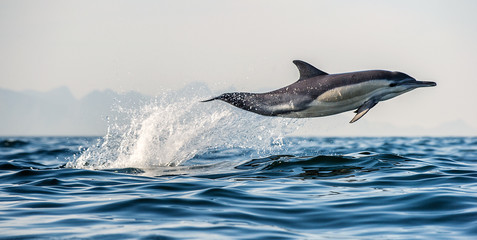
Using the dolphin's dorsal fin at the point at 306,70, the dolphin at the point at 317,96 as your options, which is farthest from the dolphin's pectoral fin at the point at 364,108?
the dolphin's dorsal fin at the point at 306,70

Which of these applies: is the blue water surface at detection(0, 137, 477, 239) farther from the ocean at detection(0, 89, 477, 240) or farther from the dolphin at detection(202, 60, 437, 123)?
the dolphin at detection(202, 60, 437, 123)

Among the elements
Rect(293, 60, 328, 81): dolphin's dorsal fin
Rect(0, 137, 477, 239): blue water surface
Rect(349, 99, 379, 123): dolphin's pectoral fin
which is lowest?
Rect(0, 137, 477, 239): blue water surface

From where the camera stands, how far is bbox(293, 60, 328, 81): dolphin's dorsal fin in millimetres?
10469

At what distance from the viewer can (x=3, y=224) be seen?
20.9ft

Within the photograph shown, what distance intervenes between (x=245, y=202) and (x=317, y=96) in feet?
11.1

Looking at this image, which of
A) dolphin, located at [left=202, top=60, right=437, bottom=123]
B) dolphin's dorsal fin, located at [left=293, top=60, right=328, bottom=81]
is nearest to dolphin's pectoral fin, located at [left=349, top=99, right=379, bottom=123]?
dolphin, located at [left=202, top=60, right=437, bottom=123]

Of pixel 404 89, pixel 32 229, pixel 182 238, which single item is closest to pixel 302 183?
pixel 404 89

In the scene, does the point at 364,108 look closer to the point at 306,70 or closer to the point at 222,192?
the point at 306,70

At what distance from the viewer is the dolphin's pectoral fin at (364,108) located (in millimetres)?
10252

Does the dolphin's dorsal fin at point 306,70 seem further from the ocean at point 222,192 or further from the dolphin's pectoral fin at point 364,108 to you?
the ocean at point 222,192

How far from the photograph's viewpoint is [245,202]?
7645 millimetres

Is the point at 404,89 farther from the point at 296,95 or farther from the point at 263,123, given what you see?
the point at 263,123

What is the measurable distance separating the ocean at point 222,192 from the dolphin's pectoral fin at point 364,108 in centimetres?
100

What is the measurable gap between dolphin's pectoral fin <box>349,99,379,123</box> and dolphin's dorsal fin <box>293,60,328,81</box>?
Result: 917 millimetres
